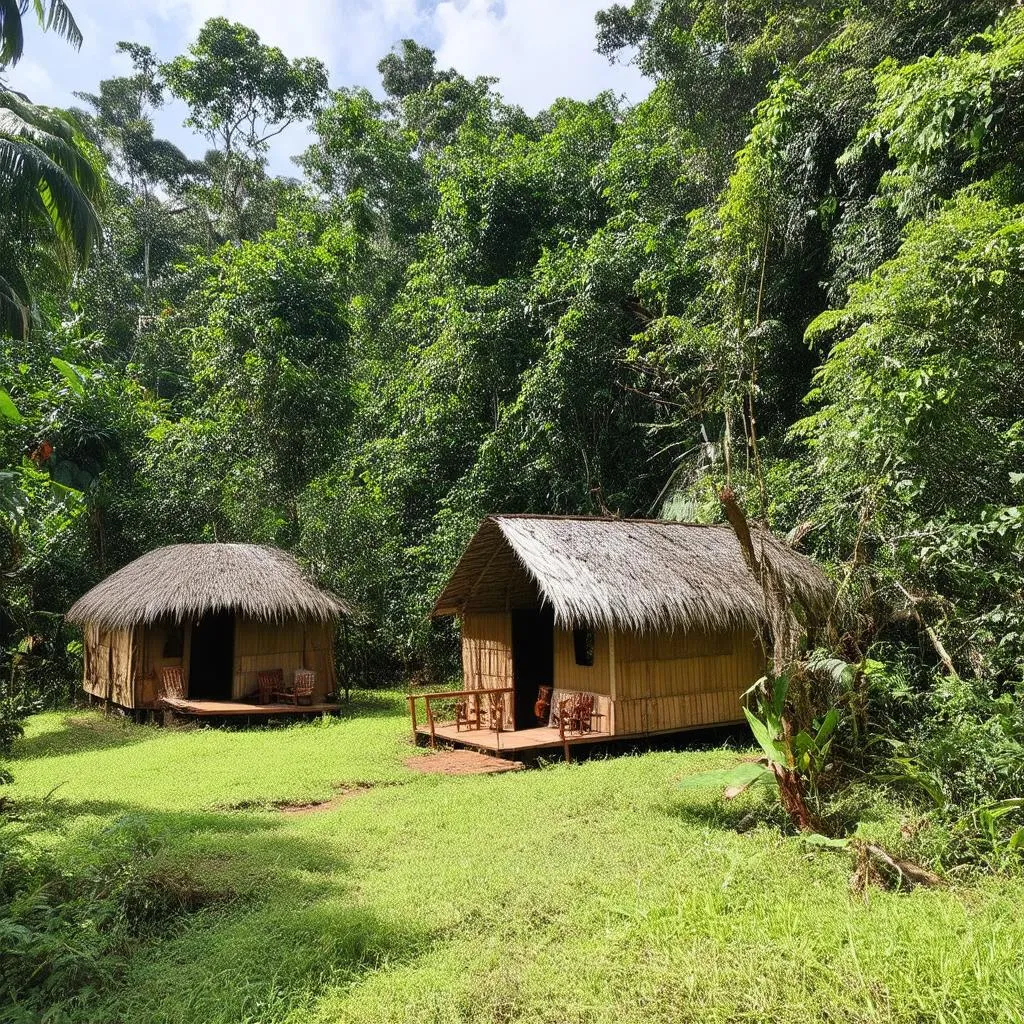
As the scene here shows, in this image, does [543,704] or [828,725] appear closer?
[828,725]

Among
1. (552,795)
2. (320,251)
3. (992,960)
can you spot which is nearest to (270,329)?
(320,251)

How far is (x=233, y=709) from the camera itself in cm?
1314

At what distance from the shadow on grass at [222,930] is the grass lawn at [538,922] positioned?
0.06 ft

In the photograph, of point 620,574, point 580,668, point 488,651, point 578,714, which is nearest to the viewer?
point 620,574

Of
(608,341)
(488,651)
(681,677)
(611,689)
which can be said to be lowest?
(611,689)

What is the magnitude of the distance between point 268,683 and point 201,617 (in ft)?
5.52

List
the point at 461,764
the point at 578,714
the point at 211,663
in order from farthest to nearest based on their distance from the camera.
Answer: the point at 211,663
the point at 578,714
the point at 461,764

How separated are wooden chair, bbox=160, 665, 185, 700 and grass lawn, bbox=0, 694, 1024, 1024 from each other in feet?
20.7

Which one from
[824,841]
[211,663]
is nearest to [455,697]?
[824,841]

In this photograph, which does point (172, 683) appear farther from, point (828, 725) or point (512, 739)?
point (828, 725)

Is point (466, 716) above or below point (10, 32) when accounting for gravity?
below

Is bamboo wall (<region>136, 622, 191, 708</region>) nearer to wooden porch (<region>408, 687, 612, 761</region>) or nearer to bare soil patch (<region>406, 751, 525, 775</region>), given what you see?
wooden porch (<region>408, 687, 612, 761</region>)

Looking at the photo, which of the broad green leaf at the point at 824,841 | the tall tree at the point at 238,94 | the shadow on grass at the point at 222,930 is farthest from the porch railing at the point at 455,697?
the tall tree at the point at 238,94

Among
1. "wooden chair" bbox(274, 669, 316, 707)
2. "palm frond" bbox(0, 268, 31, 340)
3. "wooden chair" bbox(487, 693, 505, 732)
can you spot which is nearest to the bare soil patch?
"wooden chair" bbox(487, 693, 505, 732)
